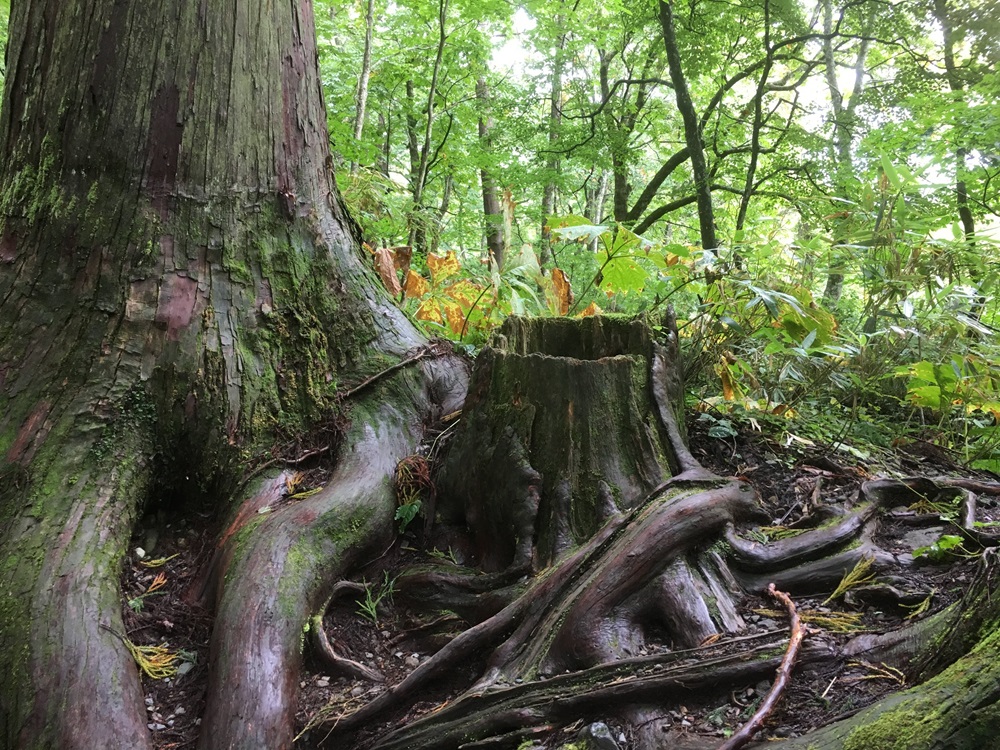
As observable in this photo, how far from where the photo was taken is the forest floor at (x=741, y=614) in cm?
154

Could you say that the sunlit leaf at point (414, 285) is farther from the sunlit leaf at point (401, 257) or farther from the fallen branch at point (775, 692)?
the fallen branch at point (775, 692)

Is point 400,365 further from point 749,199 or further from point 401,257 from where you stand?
point 749,199

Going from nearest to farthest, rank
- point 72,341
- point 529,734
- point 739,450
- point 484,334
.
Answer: point 529,734 < point 72,341 < point 739,450 < point 484,334

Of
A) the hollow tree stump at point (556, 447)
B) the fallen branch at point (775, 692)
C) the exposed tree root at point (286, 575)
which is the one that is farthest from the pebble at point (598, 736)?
the exposed tree root at point (286, 575)

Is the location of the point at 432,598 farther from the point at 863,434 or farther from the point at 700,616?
the point at 863,434

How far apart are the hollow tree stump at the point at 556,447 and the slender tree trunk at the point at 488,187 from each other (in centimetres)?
708

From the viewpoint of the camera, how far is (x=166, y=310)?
108 inches

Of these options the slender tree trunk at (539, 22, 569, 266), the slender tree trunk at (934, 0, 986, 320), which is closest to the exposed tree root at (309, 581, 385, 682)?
the slender tree trunk at (934, 0, 986, 320)

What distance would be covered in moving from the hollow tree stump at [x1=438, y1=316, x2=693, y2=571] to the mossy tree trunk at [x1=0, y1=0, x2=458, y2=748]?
1.69 feet

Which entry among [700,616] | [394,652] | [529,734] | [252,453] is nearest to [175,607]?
[252,453]

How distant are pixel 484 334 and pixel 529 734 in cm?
292

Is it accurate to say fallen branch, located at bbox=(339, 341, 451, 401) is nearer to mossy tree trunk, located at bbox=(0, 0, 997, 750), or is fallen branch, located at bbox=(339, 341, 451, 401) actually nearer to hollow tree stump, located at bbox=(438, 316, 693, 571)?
mossy tree trunk, located at bbox=(0, 0, 997, 750)

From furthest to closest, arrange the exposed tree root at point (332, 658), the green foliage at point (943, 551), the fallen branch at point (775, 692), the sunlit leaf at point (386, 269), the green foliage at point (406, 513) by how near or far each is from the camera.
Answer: the sunlit leaf at point (386, 269) → the green foliage at point (406, 513) → the exposed tree root at point (332, 658) → the green foliage at point (943, 551) → the fallen branch at point (775, 692)

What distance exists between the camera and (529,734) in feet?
5.40
